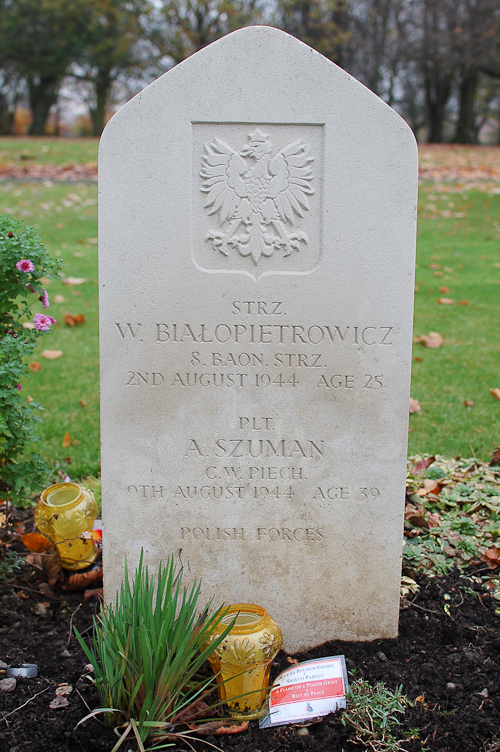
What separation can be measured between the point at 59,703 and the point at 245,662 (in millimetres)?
697

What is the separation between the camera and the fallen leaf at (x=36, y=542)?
319 cm

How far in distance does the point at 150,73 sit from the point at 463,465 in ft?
92.7

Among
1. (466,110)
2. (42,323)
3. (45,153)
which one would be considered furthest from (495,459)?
(466,110)

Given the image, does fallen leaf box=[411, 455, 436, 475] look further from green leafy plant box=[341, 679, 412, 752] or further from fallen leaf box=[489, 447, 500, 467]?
green leafy plant box=[341, 679, 412, 752]

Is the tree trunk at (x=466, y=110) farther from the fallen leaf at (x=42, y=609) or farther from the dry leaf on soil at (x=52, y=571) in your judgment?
the fallen leaf at (x=42, y=609)

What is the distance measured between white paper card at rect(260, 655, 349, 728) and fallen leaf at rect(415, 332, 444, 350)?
14.1 ft

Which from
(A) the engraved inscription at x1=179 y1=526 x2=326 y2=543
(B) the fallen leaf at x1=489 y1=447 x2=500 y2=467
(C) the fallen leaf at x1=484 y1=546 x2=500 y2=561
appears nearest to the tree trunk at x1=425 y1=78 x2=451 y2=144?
(B) the fallen leaf at x1=489 y1=447 x2=500 y2=467

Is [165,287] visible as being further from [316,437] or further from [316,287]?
[316,437]

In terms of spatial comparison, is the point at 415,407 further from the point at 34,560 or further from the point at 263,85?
the point at 263,85

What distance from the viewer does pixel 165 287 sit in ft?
8.57

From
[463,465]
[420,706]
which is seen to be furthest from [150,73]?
[420,706]

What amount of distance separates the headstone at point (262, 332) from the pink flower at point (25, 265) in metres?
0.36

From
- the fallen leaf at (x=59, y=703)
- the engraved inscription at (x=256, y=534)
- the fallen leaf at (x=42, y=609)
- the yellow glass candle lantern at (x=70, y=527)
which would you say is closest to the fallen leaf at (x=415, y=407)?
the engraved inscription at (x=256, y=534)

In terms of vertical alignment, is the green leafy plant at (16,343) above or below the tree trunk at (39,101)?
below
